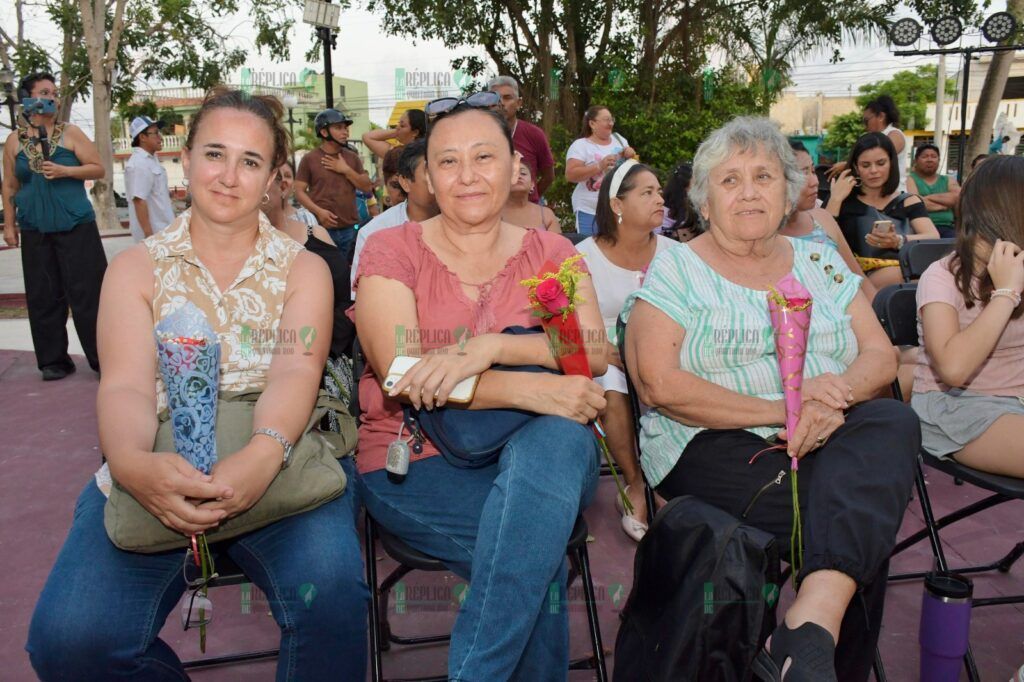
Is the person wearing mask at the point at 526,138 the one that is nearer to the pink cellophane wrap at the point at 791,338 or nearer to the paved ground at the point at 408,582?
the paved ground at the point at 408,582

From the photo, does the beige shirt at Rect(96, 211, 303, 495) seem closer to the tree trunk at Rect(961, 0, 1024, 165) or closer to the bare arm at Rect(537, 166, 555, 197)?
the bare arm at Rect(537, 166, 555, 197)

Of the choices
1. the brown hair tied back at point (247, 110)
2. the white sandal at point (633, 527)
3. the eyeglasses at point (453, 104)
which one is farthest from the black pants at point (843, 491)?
the brown hair tied back at point (247, 110)

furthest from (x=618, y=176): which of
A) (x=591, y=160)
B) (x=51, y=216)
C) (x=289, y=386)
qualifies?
(x=51, y=216)

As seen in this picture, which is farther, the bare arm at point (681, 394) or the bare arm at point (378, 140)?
the bare arm at point (378, 140)

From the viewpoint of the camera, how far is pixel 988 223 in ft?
9.14

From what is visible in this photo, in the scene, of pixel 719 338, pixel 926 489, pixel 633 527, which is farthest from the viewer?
pixel 633 527

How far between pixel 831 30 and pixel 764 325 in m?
12.9

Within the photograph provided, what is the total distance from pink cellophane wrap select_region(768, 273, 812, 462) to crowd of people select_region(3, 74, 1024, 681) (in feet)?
0.19

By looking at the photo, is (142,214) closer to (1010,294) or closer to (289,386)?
(289,386)

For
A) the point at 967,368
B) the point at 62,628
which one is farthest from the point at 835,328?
the point at 62,628

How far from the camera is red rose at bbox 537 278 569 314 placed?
2037 millimetres

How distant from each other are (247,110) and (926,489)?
2.86 metres

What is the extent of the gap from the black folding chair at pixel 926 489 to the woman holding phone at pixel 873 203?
1748mm

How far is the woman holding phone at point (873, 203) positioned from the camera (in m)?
5.11
